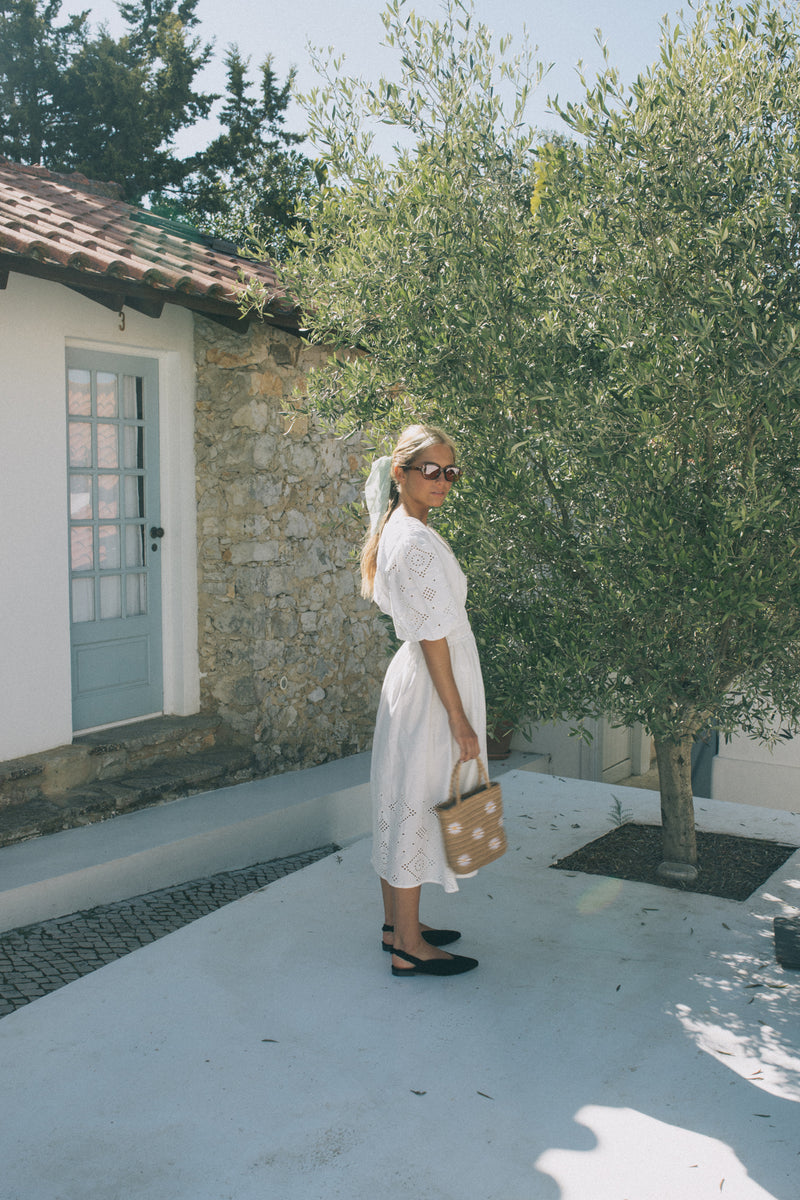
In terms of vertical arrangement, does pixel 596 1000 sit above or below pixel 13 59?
below

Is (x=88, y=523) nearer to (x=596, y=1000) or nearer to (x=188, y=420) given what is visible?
(x=188, y=420)

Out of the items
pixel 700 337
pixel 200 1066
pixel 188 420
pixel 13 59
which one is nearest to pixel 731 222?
pixel 700 337

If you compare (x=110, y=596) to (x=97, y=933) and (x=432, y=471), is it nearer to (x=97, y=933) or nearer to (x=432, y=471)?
(x=97, y=933)

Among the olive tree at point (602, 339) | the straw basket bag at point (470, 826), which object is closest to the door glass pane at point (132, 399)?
the olive tree at point (602, 339)

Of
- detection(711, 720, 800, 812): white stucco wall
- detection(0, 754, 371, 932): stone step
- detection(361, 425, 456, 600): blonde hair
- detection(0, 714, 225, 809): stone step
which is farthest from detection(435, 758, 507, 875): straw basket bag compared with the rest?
detection(711, 720, 800, 812): white stucco wall

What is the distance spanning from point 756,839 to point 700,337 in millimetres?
3068

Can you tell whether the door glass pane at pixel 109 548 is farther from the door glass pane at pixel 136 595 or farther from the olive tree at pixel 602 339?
the olive tree at pixel 602 339

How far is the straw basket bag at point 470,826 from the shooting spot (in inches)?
136

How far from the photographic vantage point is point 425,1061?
3164 mm

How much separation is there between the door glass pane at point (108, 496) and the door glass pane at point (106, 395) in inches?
15.9

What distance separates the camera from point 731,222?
3.44 metres

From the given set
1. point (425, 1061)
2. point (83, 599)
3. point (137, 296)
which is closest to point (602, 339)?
point (425, 1061)

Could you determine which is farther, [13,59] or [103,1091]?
[13,59]

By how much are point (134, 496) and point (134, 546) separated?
1.06ft
